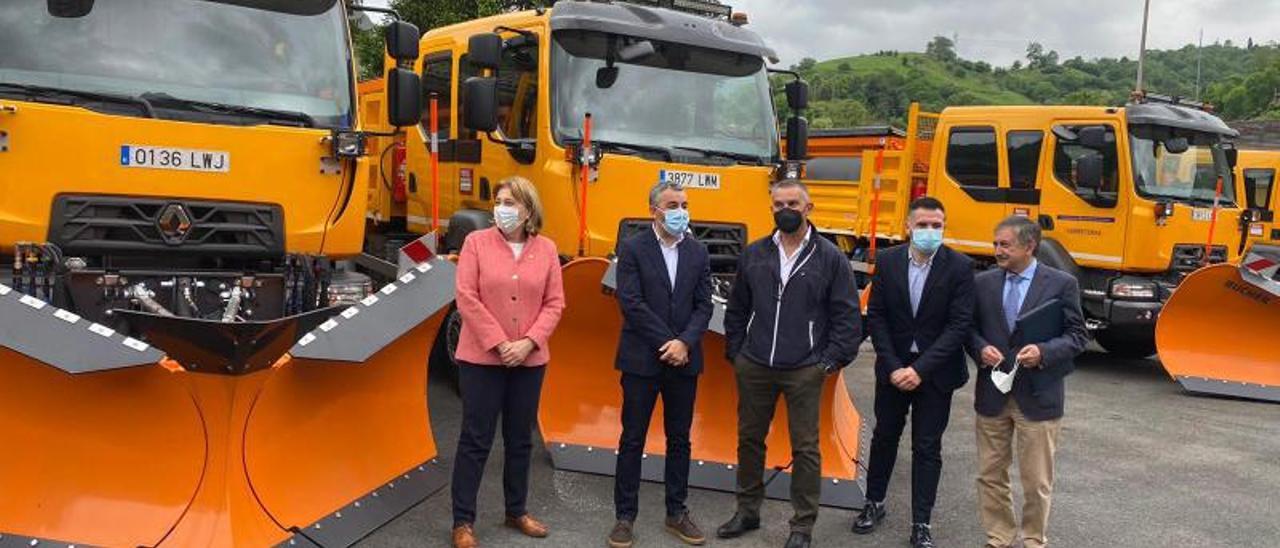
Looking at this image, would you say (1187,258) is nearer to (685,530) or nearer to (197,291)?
(685,530)

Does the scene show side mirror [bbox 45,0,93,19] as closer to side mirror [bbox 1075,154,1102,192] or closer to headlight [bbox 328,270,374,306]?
headlight [bbox 328,270,374,306]

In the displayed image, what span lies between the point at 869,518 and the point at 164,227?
3620 millimetres

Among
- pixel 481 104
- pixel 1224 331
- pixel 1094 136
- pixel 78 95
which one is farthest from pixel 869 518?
pixel 1094 136

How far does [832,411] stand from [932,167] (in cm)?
593

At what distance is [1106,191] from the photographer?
30.6ft

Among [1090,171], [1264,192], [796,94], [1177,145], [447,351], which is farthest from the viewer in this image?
[1264,192]

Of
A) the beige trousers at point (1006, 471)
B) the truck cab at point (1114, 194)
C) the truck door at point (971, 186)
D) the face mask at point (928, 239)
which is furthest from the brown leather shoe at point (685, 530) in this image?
the truck door at point (971, 186)

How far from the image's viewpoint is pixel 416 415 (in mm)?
4977

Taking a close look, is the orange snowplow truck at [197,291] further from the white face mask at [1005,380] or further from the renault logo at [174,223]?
the white face mask at [1005,380]

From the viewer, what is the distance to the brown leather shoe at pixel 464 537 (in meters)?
4.37

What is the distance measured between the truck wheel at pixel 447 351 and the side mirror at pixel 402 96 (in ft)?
5.75

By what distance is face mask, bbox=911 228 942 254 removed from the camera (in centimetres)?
449

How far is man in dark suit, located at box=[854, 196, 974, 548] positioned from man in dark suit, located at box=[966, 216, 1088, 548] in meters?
0.12

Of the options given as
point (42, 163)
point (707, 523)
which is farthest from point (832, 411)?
point (42, 163)
